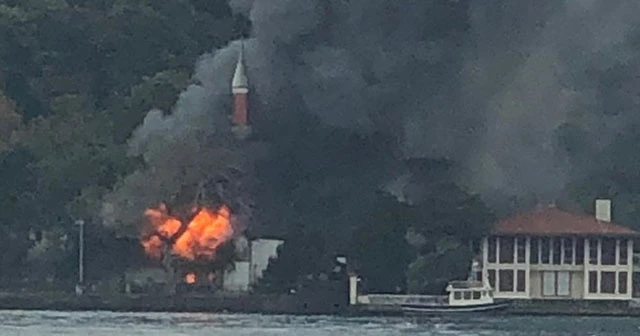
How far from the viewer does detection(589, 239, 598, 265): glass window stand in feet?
232

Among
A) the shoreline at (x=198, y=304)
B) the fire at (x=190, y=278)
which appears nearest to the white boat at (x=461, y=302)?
the shoreline at (x=198, y=304)

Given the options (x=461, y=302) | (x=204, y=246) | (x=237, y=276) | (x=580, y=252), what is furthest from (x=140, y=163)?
(x=580, y=252)

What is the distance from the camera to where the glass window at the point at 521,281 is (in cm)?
7056

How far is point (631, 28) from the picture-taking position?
71812 millimetres

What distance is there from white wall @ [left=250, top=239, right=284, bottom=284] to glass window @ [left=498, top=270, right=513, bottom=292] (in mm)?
4806

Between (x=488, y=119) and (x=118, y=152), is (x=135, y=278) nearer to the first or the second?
(x=118, y=152)

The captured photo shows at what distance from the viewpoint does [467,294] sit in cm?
6769

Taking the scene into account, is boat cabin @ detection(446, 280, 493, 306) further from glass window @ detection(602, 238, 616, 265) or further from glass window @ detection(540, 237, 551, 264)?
glass window @ detection(602, 238, 616, 265)

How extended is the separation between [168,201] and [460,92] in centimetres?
690

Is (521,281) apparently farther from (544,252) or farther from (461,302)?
(461,302)

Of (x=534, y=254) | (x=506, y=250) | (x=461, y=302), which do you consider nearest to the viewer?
(x=461, y=302)

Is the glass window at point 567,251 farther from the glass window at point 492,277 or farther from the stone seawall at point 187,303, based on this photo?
the stone seawall at point 187,303

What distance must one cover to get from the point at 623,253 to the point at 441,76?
5.29 m

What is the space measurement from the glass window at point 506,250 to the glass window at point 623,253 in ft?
7.46
